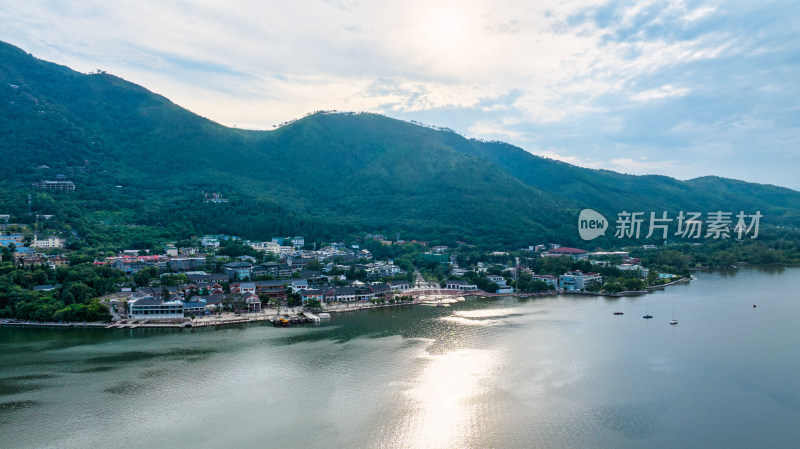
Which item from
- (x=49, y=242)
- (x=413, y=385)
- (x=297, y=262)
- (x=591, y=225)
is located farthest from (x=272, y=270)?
(x=591, y=225)

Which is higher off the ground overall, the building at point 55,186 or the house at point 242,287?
the building at point 55,186

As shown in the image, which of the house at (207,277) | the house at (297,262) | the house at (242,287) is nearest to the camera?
the house at (242,287)

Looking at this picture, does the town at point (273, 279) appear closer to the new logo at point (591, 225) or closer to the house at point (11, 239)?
the house at point (11, 239)

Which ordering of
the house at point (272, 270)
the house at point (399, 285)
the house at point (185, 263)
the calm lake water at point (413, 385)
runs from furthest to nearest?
the house at point (272, 270), the house at point (185, 263), the house at point (399, 285), the calm lake water at point (413, 385)

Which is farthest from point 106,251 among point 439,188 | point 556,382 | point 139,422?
point 439,188

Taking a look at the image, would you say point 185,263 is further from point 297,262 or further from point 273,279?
point 297,262

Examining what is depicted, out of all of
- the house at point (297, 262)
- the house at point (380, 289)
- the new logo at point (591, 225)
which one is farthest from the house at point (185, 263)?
the new logo at point (591, 225)

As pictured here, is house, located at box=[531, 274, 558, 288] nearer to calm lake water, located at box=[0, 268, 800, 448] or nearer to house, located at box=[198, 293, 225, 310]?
calm lake water, located at box=[0, 268, 800, 448]
